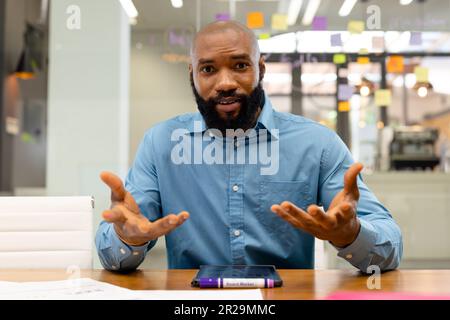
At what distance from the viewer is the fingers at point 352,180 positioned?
0.93 meters

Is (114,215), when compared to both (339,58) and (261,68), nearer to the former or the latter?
(261,68)

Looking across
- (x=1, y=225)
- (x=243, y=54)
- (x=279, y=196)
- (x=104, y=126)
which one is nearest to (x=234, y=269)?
(x=279, y=196)

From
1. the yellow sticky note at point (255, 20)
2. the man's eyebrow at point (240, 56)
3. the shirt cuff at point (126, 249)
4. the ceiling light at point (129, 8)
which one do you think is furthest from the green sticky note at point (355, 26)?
the shirt cuff at point (126, 249)

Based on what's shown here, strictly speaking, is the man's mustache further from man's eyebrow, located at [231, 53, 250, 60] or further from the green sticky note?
the green sticky note

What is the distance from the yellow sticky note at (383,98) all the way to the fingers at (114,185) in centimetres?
311

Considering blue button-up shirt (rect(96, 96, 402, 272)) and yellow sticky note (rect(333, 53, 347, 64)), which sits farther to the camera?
yellow sticky note (rect(333, 53, 347, 64))

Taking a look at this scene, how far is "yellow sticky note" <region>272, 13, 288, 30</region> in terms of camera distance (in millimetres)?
3467

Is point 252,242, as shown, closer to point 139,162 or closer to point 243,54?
point 139,162

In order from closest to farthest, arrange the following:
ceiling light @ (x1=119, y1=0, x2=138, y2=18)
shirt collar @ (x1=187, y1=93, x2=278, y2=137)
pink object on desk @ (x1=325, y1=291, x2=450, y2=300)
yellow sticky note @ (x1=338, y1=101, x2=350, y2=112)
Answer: pink object on desk @ (x1=325, y1=291, x2=450, y2=300) < shirt collar @ (x1=187, y1=93, x2=278, y2=137) < ceiling light @ (x1=119, y1=0, x2=138, y2=18) < yellow sticky note @ (x1=338, y1=101, x2=350, y2=112)

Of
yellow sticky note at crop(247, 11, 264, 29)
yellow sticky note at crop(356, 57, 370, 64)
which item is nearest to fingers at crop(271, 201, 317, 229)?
yellow sticky note at crop(247, 11, 264, 29)

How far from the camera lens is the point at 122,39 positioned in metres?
3.32

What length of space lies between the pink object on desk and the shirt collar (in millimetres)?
650

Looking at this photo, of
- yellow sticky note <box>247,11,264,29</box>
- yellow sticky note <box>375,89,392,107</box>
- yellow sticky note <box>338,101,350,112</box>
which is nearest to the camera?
yellow sticky note <box>247,11,264,29</box>

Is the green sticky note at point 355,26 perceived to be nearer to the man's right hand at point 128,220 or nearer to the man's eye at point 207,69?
the man's eye at point 207,69
